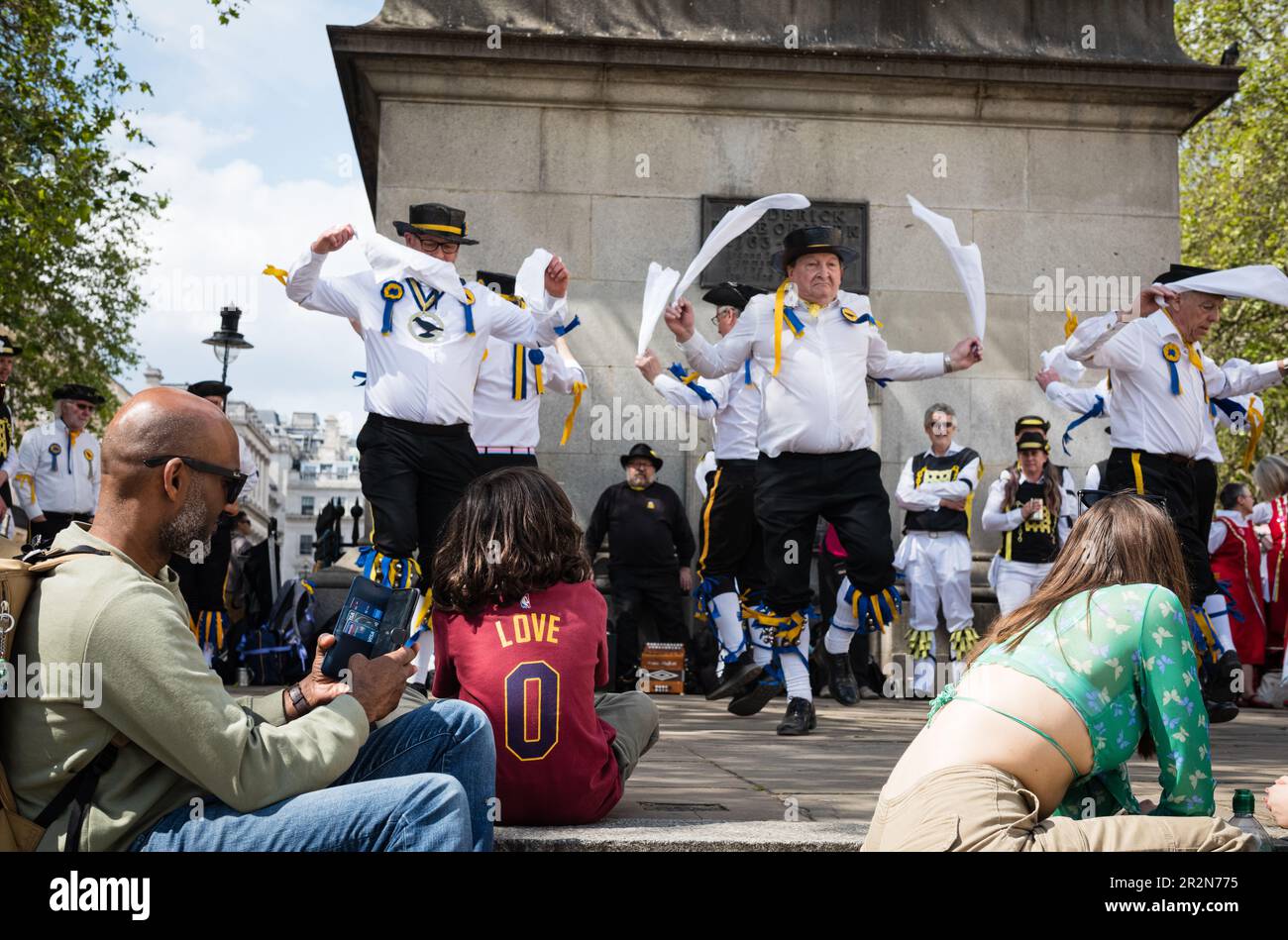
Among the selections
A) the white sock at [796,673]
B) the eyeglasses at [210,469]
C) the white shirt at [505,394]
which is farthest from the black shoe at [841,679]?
the eyeglasses at [210,469]

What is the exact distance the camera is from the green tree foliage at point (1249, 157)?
25.7 m

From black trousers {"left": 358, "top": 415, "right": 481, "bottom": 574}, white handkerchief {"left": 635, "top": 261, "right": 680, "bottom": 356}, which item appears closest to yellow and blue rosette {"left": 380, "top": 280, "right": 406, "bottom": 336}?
→ black trousers {"left": 358, "top": 415, "right": 481, "bottom": 574}

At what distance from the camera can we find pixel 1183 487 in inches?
376

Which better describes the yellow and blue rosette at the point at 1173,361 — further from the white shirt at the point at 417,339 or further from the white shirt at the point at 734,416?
the white shirt at the point at 417,339

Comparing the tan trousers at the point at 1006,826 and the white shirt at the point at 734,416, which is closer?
the tan trousers at the point at 1006,826

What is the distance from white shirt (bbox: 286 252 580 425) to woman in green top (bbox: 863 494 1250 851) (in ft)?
17.7

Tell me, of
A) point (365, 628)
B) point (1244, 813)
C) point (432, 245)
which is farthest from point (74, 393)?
point (1244, 813)

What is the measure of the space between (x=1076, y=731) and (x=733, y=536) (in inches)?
305

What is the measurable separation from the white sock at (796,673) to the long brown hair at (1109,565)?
455 cm

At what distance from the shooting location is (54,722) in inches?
118

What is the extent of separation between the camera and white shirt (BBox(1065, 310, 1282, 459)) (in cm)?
945

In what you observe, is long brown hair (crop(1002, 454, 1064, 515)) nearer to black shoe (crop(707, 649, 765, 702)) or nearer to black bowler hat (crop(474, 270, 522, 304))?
black shoe (crop(707, 649, 765, 702))
